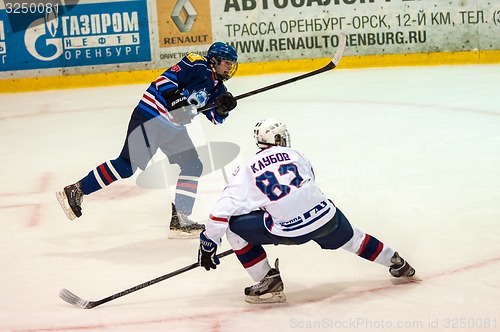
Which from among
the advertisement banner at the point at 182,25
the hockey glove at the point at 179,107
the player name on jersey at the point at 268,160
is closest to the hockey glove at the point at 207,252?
the player name on jersey at the point at 268,160

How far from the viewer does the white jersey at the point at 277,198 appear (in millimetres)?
3197

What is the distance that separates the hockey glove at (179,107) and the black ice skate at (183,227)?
→ 433mm

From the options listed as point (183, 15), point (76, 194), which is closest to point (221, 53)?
point (76, 194)

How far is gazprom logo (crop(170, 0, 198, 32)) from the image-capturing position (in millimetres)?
9156

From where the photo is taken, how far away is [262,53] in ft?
30.2

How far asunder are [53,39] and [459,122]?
4295 millimetres

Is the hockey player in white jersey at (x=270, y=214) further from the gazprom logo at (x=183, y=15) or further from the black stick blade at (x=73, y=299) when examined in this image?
the gazprom logo at (x=183, y=15)

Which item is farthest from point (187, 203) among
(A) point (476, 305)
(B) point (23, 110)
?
(B) point (23, 110)

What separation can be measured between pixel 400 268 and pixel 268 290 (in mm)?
518

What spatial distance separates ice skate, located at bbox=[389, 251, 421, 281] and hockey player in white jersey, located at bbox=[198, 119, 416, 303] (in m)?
0.17

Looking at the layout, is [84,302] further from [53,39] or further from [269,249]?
[53,39]

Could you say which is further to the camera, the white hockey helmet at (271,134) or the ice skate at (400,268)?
the ice skate at (400,268)

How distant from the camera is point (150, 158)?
14.5 feet

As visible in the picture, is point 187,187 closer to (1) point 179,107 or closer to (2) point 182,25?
(1) point 179,107
